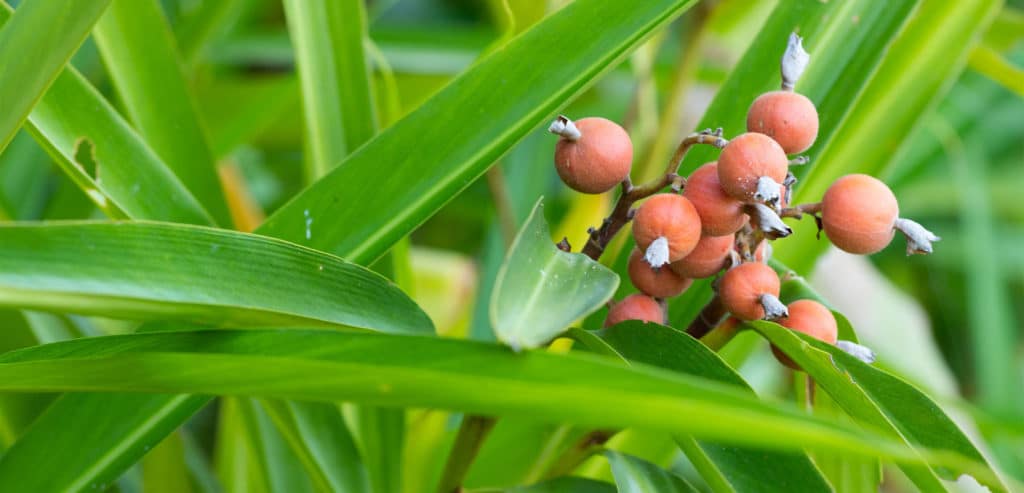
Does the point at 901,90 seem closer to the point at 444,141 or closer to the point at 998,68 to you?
the point at 998,68

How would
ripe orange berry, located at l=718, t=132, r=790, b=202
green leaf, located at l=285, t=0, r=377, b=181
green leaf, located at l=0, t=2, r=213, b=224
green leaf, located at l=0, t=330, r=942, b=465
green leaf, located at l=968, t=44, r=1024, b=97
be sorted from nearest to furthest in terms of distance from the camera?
green leaf, located at l=0, t=330, r=942, b=465
ripe orange berry, located at l=718, t=132, r=790, b=202
green leaf, located at l=0, t=2, r=213, b=224
green leaf, located at l=285, t=0, r=377, b=181
green leaf, located at l=968, t=44, r=1024, b=97

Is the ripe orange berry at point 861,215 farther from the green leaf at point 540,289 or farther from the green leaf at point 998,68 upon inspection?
the green leaf at point 998,68

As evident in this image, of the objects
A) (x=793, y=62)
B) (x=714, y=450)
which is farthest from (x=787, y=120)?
(x=714, y=450)

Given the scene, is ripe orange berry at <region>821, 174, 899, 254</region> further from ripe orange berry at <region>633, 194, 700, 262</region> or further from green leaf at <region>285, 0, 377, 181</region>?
green leaf at <region>285, 0, 377, 181</region>

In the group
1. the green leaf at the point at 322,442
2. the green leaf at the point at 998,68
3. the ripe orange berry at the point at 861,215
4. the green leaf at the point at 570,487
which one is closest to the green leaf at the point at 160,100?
the green leaf at the point at 322,442

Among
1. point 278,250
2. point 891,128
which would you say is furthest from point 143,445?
point 891,128

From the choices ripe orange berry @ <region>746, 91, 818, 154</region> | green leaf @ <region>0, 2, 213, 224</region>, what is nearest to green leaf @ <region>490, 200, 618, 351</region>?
ripe orange berry @ <region>746, 91, 818, 154</region>
